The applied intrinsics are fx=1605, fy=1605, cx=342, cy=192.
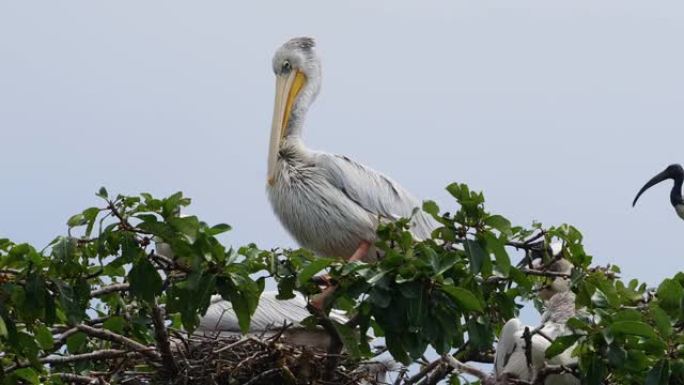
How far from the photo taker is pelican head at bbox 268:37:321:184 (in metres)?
11.3

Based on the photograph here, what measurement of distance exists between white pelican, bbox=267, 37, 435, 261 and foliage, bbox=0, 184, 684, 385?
8.30 ft

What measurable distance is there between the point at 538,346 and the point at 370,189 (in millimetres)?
2813

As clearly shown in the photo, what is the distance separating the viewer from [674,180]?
12.5 meters

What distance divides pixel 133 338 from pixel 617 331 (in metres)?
2.88

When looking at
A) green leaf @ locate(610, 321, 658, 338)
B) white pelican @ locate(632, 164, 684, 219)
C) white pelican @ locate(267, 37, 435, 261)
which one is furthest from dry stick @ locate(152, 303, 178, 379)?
Result: white pelican @ locate(632, 164, 684, 219)

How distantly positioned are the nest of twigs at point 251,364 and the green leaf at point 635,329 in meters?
1.81

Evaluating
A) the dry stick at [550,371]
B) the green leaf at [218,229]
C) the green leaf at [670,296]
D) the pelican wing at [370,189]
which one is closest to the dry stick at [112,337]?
the green leaf at [218,229]

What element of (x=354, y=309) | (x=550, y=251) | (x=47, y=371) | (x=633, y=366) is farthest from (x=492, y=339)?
(x=47, y=371)

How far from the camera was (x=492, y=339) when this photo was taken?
26.8ft

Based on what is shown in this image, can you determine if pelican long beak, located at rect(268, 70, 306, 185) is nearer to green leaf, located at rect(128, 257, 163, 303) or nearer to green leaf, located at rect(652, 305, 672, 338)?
green leaf, located at rect(128, 257, 163, 303)

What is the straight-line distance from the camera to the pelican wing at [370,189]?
10.3m

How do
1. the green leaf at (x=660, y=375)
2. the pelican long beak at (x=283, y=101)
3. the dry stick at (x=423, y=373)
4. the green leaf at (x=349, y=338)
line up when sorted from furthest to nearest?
the pelican long beak at (x=283, y=101), the dry stick at (x=423, y=373), the green leaf at (x=349, y=338), the green leaf at (x=660, y=375)

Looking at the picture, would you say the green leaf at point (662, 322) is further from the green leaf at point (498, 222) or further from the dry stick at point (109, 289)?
the dry stick at point (109, 289)

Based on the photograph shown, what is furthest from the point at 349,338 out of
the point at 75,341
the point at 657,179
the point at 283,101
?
the point at 657,179
